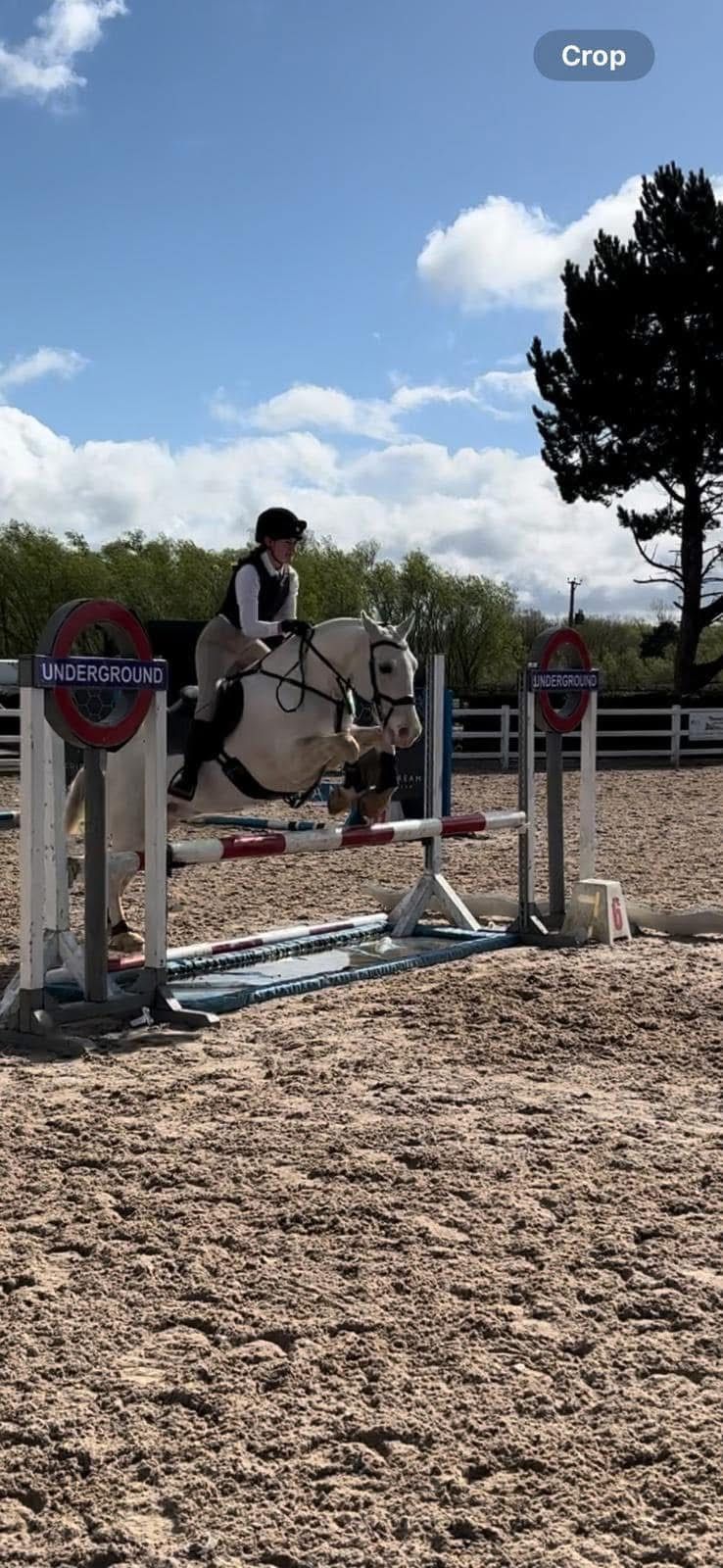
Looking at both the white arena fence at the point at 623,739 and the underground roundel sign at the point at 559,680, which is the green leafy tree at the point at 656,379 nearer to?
the white arena fence at the point at 623,739

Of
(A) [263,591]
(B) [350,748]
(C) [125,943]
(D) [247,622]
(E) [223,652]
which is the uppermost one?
(A) [263,591]

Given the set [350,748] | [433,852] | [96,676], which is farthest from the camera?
[433,852]

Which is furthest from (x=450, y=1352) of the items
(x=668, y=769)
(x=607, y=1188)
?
(x=668, y=769)

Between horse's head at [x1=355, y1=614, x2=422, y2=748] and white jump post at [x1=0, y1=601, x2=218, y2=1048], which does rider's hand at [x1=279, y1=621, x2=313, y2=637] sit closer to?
horse's head at [x1=355, y1=614, x2=422, y2=748]

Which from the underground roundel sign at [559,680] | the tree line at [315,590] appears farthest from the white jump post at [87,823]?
the tree line at [315,590]

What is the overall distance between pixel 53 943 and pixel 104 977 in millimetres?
563

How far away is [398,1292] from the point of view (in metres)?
2.59

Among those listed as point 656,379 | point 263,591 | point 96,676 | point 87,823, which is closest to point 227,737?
point 263,591

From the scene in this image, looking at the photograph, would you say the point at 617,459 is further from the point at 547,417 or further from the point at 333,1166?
the point at 333,1166

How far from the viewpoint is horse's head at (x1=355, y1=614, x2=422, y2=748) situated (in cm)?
595

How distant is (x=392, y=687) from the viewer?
235 inches

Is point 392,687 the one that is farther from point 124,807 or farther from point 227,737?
point 124,807

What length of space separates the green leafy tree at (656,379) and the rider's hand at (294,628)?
23.7 m

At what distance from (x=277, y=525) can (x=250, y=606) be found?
0.38 meters
